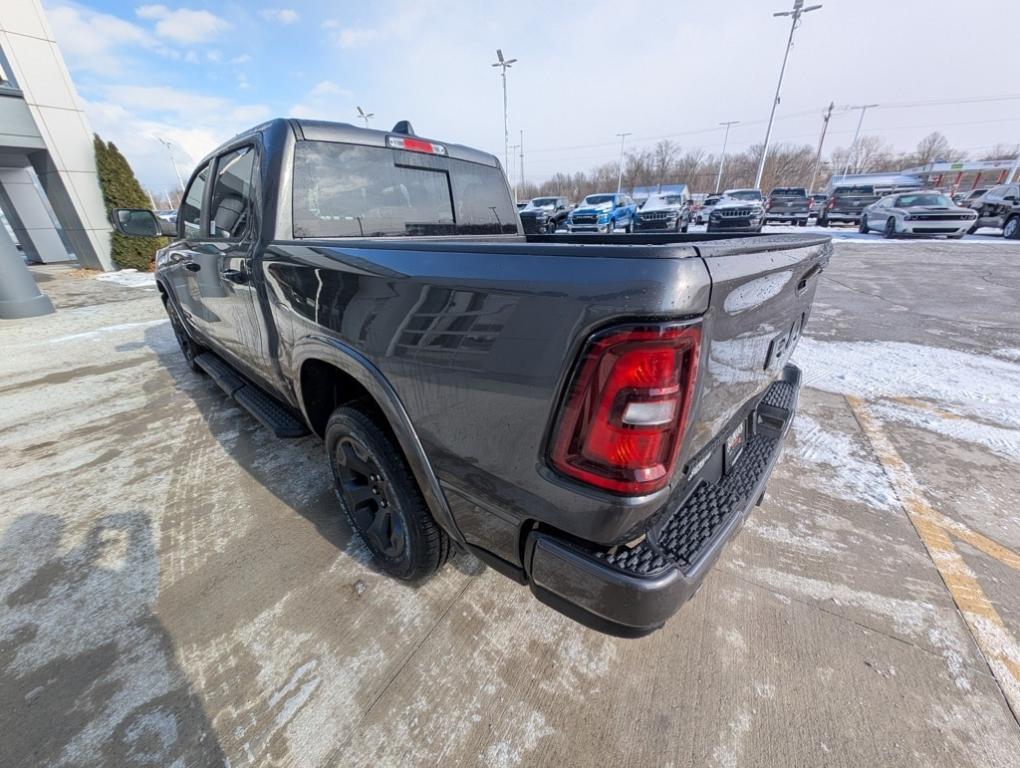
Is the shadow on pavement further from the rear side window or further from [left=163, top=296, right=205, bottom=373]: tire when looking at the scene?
[left=163, top=296, right=205, bottom=373]: tire

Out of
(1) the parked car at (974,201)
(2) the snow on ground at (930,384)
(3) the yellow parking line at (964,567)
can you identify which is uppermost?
(1) the parked car at (974,201)

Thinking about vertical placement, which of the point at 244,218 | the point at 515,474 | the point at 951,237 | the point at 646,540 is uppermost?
the point at 244,218

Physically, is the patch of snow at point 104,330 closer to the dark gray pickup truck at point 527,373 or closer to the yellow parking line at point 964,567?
the dark gray pickup truck at point 527,373

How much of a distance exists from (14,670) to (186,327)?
3.52 metres

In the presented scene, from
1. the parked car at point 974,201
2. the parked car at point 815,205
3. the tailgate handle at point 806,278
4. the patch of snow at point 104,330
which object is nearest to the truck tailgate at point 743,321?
the tailgate handle at point 806,278

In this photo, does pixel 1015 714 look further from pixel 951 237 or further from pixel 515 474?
pixel 951 237

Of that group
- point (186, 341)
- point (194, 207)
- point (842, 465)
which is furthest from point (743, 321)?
point (186, 341)

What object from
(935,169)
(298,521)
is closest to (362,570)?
(298,521)

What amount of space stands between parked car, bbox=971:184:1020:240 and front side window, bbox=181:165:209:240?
79.0 ft

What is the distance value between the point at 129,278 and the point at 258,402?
1255cm

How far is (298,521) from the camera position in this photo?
8.08 feet

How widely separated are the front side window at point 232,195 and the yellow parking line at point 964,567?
13.1 ft

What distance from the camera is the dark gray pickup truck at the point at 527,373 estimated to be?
102cm

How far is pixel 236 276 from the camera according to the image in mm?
2422
